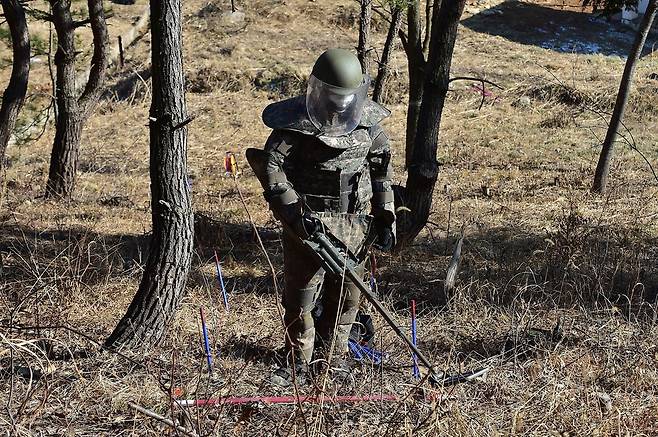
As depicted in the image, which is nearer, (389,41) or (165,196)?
(165,196)

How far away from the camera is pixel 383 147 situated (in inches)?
162

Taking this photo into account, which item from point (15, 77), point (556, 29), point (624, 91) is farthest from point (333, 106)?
point (556, 29)

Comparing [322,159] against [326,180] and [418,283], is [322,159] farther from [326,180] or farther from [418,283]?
[418,283]

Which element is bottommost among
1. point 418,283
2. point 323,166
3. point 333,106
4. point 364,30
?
point 418,283

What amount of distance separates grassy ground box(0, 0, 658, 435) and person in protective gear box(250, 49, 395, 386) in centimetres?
39

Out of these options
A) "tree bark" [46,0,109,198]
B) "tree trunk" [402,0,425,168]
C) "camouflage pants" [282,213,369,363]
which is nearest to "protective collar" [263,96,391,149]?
"camouflage pants" [282,213,369,363]

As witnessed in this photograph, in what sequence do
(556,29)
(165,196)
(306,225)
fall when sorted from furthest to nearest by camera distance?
(556,29), (165,196), (306,225)

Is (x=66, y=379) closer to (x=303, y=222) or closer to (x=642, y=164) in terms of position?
(x=303, y=222)

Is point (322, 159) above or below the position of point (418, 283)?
above

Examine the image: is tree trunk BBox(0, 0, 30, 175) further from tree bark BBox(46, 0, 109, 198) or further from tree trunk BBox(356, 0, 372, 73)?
tree trunk BBox(356, 0, 372, 73)

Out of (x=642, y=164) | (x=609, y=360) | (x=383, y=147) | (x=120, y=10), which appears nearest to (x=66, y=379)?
(x=383, y=147)

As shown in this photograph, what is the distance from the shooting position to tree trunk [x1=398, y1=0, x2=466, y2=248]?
6.09 meters

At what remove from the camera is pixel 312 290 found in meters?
4.07

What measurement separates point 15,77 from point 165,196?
15.6 ft
